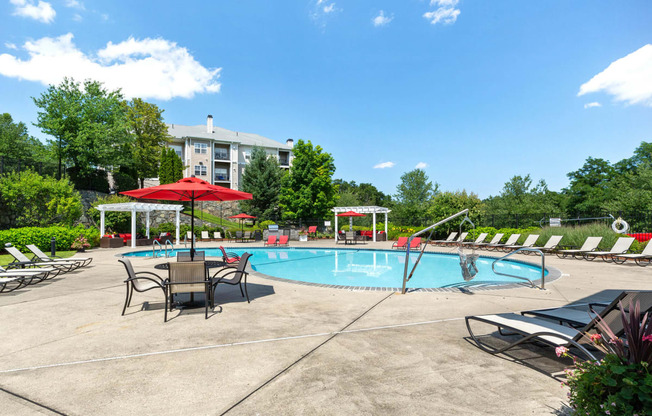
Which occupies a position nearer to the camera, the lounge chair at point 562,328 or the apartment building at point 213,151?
the lounge chair at point 562,328

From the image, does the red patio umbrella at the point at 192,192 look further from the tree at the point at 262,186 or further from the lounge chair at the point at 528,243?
the tree at the point at 262,186

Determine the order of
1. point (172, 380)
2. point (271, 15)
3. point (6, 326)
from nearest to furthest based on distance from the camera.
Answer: point (172, 380), point (6, 326), point (271, 15)

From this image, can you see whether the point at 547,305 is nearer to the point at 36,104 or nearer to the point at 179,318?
the point at 179,318

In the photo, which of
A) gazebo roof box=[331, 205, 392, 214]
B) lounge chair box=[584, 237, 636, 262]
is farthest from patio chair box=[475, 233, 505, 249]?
gazebo roof box=[331, 205, 392, 214]

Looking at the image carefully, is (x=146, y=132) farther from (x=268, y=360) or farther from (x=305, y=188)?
(x=268, y=360)

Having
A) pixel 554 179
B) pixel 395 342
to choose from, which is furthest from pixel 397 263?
pixel 554 179

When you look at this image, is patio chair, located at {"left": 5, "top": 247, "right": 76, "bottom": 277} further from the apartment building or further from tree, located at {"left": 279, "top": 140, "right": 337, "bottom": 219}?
the apartment building

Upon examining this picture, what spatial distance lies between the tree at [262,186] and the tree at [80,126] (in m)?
11.3

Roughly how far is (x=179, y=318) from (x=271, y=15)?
1580 cm

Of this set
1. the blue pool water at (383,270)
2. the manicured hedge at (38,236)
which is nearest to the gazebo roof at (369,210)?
the blue pool water at (383,270)

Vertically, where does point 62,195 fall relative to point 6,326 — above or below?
above

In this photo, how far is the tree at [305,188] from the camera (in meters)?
31.3

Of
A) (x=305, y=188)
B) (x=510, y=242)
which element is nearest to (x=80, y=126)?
(x=305, y=188)

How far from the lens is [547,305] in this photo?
5.39 meters
